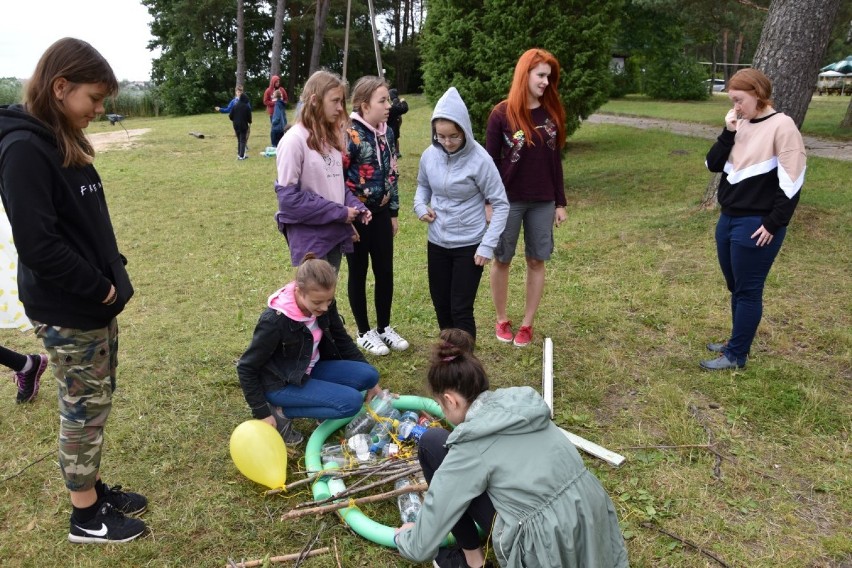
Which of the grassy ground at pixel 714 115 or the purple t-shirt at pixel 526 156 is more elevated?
the grassy ground at pixel 714 115

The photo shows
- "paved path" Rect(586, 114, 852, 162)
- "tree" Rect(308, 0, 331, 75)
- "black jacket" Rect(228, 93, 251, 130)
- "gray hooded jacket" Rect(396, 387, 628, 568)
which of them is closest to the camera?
"gray hooded jacket" Rect(396, 387, 628, 568)

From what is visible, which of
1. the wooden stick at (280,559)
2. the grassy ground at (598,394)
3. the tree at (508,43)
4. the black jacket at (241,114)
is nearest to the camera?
the wooden stick at (280,559)

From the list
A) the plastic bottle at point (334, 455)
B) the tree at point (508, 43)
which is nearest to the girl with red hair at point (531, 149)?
the plastic bottle at point (334, 455)

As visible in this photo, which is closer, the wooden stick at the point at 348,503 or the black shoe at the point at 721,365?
the wooden stick at the point at 348,503

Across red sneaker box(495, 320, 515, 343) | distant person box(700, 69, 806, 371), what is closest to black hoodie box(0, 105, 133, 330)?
red sneaker box(495, 320, 515, 343)

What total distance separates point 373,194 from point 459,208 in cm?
59

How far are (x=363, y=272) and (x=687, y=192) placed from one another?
662cm

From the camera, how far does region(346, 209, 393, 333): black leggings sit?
3975 millimetres

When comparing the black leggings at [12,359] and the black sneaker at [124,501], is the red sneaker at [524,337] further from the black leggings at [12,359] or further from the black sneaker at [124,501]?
the black leggings at [12,359]

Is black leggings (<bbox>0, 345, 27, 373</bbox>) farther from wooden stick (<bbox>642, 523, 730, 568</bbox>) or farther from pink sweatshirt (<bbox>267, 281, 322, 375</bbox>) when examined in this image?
wooden stick (<bbox>642, 523, 730, 568</bbox>)

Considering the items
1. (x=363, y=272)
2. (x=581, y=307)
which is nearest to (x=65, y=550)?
(x=363, y=272)

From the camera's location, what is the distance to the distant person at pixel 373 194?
145 inches

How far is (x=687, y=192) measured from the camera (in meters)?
8.96

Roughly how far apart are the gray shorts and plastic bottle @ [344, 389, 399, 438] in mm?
1290
